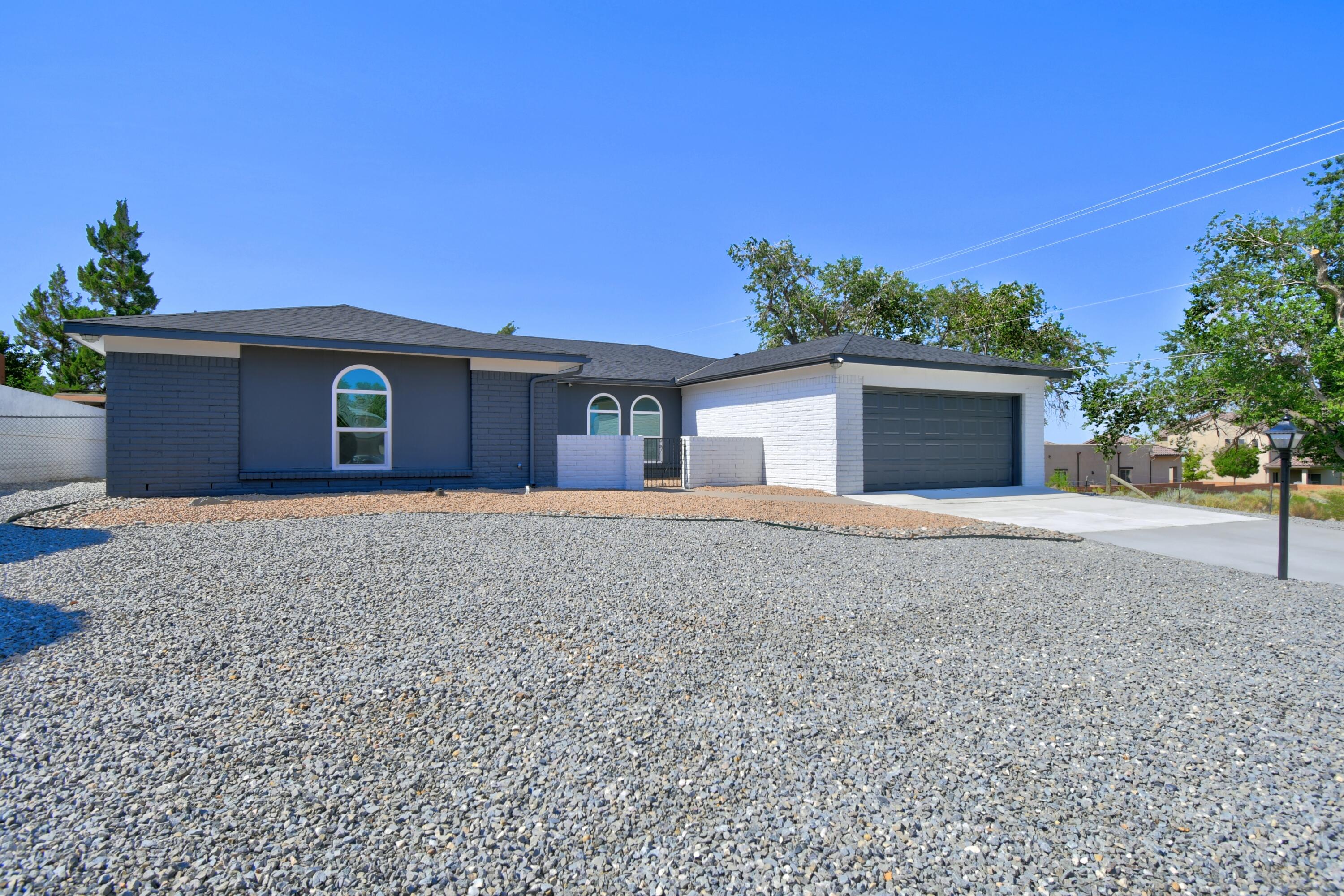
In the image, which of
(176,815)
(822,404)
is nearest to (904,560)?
(176,815)

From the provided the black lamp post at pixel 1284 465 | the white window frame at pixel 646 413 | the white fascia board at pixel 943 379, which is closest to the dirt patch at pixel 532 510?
the black lamp post at pixel 1284 465

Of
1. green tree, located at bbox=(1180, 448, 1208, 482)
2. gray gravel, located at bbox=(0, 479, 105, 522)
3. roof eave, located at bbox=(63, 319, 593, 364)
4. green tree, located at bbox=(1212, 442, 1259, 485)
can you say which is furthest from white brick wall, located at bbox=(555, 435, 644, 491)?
green tree, located at bbox=(1212, 442, 1259, 485)

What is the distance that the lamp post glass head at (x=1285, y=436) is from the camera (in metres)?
6.73

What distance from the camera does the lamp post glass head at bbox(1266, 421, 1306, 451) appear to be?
265 inches

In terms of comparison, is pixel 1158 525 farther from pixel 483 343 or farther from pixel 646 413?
pixel 483 343

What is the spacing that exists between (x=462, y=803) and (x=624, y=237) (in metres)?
22.0

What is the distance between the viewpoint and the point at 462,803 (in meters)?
2.44

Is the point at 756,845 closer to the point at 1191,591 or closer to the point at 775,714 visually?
the point at 775,714

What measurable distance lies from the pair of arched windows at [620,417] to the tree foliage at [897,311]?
12046mm

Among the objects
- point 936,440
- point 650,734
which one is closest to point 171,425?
point 650,734

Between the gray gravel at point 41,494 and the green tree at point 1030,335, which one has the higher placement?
the green tree at point 1030,335

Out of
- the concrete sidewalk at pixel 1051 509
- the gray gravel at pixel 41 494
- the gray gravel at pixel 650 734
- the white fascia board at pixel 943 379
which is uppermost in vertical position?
the white fascia board at pixel 943 379

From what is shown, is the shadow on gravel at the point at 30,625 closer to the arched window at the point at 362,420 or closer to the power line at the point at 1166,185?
the arched window at the point at 362,420

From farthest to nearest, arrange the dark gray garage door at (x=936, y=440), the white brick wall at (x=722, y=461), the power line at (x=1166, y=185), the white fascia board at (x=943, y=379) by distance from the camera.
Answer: the power line at (x=1166, y=185) < the white brick wall at (x=722, y=461) < the dark gray garage door at (x=936, y=440) < the white fascia board at (x=943, y=379)
